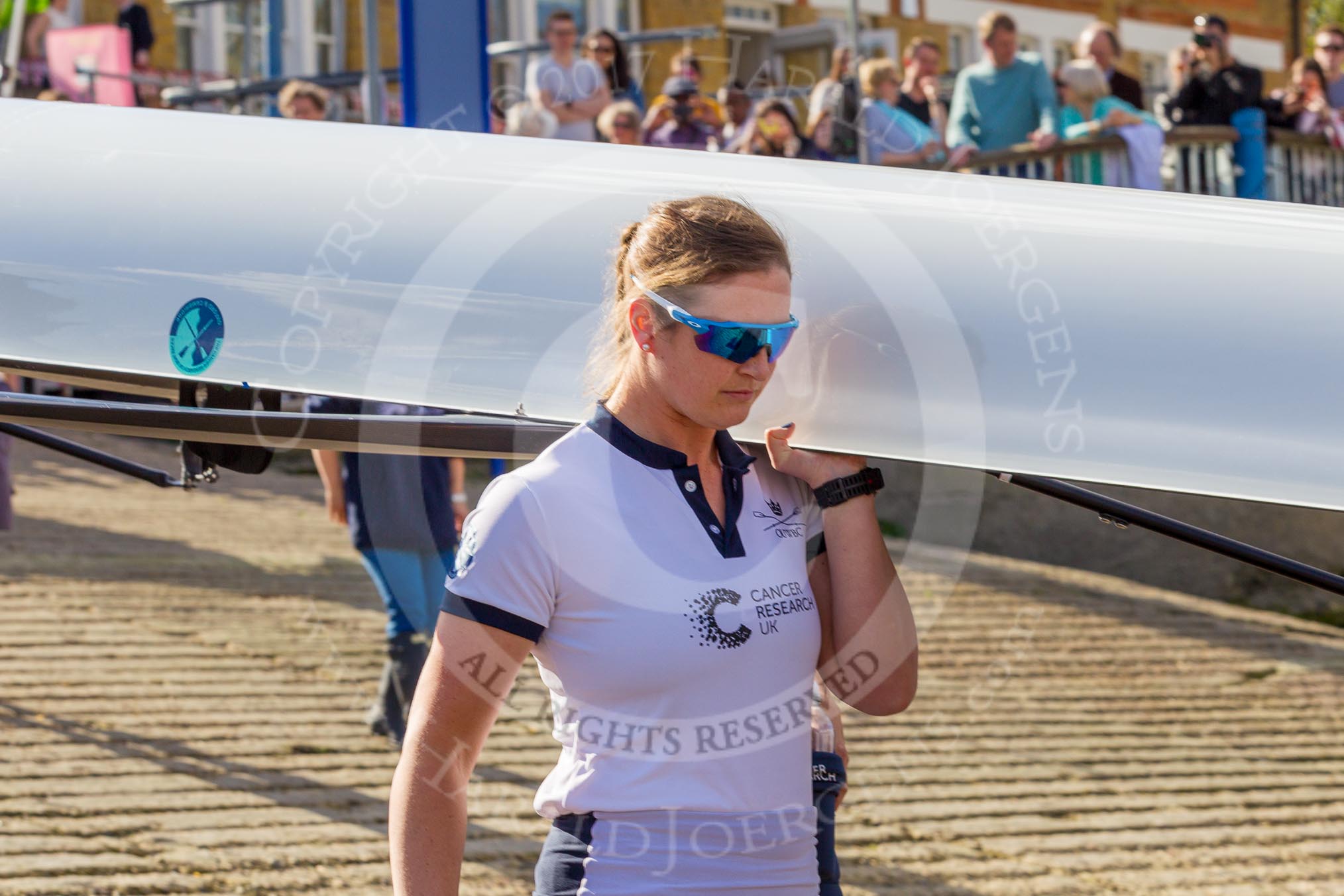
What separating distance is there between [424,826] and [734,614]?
1.49 ft

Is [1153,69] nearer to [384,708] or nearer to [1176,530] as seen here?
[384,708]

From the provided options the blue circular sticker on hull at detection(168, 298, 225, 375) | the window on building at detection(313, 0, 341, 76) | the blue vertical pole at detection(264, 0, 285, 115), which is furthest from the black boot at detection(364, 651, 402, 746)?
the window on building at detection(313, 0, 341, 76)

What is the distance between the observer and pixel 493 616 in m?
1.82

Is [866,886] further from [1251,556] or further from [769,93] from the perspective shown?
[769,93]

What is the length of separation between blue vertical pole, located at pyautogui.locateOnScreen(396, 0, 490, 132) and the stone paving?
2192 mm

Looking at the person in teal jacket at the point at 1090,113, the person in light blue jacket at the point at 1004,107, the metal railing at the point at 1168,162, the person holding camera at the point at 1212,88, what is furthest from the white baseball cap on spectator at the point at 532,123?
the person holding camera at the point at 1212,88

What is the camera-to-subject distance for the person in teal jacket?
27.9 feet

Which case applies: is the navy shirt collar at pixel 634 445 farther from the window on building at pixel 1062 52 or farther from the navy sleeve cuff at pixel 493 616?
the window on building at pixel 1062 52

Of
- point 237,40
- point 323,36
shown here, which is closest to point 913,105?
point 323,36

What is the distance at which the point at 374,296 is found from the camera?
239 cm

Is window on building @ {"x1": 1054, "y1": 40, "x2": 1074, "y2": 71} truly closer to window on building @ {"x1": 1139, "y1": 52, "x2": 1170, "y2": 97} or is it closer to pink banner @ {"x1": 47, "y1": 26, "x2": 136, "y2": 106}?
window on building @ {"x1": 1139, "y1": 52, "x2": 1170, "y2": 97}

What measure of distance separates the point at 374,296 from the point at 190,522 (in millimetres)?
7281

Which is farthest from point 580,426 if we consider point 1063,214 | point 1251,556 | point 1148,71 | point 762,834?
point 1148,71

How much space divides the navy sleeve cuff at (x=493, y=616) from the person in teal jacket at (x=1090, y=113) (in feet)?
23.5
